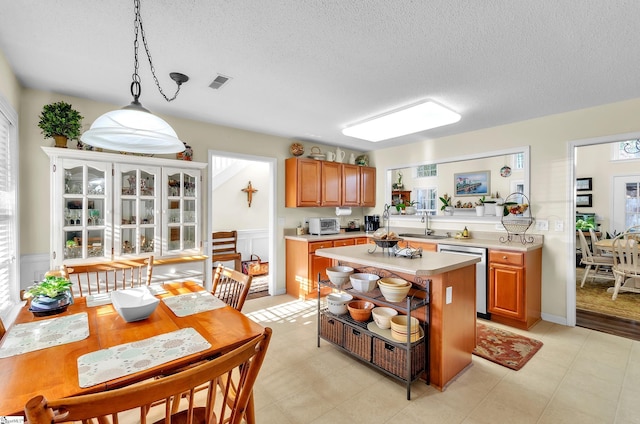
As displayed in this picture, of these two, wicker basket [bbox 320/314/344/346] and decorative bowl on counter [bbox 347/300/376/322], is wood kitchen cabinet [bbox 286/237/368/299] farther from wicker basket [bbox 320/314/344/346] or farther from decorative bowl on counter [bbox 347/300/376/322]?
decorative bowl on counter [bbox 347/300/376/322]

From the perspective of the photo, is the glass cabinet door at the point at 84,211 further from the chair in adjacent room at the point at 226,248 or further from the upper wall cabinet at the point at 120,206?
Answer: the chair in adjacent room at the point at 226,248

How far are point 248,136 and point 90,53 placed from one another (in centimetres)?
216

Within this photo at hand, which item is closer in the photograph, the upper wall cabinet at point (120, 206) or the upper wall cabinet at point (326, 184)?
the upper wall cabinet at point (120, 206)

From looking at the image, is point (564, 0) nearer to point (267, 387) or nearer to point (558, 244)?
point (558, 244)

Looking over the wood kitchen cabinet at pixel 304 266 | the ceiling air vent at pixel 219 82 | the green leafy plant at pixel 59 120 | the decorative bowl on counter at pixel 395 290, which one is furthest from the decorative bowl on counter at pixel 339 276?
the green leafy plant at pixel 59 120

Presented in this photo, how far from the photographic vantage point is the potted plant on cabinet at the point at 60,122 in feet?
8.71

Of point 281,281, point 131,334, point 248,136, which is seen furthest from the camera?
point 281,281

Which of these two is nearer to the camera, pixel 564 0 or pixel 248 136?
pixel 564 0

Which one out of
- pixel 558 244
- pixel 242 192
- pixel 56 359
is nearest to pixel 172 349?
pixel 56 359

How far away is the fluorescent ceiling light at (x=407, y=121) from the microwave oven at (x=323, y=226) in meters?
1.50

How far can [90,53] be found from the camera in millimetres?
2135

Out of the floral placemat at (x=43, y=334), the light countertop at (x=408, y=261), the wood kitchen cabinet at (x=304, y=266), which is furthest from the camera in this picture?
the wood kitchen cabinet at (x=304, y=266)

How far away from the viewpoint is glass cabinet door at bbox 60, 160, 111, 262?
9.15ft

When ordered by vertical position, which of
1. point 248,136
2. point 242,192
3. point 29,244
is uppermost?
point 248,136
